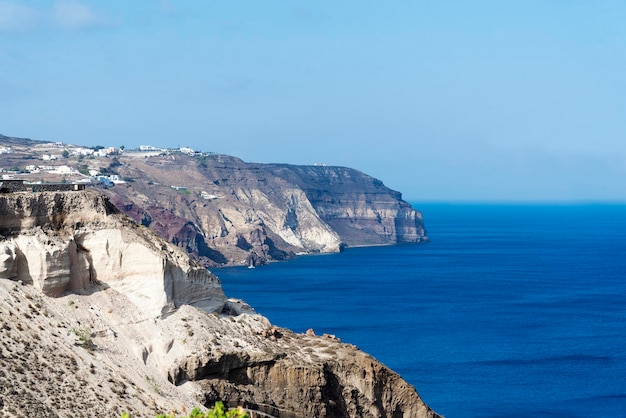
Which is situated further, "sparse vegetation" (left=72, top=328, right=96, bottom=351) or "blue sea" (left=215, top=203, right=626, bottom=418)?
"blue sea" (left=215, top=203, right=626, bottom=418)

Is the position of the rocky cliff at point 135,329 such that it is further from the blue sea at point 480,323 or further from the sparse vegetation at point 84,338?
the blue sea at point 480,323

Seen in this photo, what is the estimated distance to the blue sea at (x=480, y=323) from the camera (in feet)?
276

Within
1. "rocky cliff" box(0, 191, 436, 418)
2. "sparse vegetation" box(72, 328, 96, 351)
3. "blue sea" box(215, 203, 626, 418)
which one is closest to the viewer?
"rocky cliff" box(0, 191, 436, 418)

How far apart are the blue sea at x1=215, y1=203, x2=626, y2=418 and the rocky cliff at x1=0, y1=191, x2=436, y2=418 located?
37.6m

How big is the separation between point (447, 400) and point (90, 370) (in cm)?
5010

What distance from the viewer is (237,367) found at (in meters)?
38.3

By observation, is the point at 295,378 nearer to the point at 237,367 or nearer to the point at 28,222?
the point at 237,367

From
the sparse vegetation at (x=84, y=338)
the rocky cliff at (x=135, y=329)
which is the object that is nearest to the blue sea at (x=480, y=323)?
the rocky cliff at (x=135, y=329)

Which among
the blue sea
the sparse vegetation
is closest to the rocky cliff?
the sparse vegetation

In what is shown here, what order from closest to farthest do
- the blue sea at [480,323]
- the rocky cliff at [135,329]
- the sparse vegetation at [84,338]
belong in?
the rocky cliff at [135,329], the sparse vegetation at [84,338], the blue sea at [480,323]

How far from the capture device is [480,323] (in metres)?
123

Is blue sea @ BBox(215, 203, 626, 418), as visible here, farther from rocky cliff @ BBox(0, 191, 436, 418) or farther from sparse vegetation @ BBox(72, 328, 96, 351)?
sparse vegetation @ BBox(72, 328, 96, 351)

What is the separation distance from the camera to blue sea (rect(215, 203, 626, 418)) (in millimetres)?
84062

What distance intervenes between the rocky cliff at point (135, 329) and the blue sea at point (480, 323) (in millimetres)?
37563
